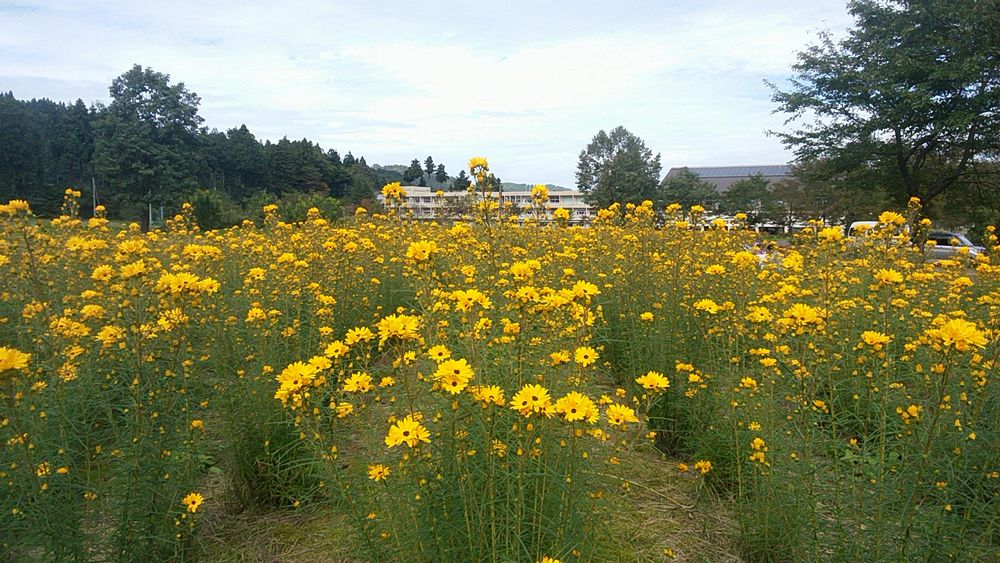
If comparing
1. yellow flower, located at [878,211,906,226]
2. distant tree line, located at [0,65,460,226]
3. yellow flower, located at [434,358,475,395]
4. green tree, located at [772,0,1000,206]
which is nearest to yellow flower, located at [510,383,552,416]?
yellow flower, located at [434,358,475,395]

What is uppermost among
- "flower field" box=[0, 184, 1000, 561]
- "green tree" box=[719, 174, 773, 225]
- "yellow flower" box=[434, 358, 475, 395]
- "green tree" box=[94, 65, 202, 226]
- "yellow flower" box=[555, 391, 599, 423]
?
"green tree" box=[94, 65, 202, 226]

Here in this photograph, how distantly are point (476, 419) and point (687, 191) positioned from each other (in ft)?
114

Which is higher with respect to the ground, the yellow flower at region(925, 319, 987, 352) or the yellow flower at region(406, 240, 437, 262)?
the yellow flower at region(406, 240, 437, 262)

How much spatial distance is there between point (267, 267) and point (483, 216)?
8.49ft

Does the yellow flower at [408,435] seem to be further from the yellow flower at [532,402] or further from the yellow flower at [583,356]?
the yellow flower at [583,356]

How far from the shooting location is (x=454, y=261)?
4578 mm

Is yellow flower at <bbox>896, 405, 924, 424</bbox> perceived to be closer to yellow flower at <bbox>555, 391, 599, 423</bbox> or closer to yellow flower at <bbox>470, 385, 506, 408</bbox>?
yellow flower at <bbox>555, 391, 599, 423</bbox>

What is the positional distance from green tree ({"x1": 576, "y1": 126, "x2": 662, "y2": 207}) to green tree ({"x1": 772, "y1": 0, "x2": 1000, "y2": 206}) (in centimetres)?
1664

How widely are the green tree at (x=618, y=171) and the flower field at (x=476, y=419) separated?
29850mm

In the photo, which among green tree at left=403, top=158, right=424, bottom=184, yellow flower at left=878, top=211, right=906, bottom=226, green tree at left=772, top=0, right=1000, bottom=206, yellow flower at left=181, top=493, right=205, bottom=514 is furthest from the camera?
green tree at left=403, top=158, right=424, bottom=184

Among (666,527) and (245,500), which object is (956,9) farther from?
(245,500)

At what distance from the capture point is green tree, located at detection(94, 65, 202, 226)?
35469 millimetres

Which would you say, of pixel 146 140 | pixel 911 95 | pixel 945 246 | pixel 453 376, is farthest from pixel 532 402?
pixel 146 140

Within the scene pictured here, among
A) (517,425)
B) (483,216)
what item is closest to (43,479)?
(517,425)
